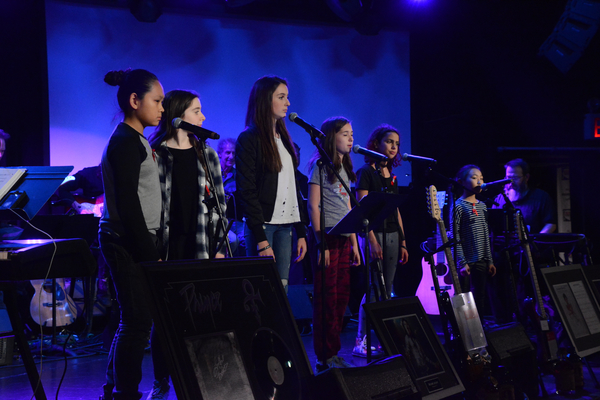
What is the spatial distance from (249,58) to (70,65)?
1.80m

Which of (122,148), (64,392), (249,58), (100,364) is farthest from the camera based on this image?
(249,58)

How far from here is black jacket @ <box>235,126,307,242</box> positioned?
276 cm

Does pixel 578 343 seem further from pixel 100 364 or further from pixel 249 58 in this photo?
pixel 249 58

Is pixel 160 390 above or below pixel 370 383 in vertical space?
below

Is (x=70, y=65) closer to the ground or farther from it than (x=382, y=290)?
farther from it

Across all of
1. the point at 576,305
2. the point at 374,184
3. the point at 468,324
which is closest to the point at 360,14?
the point at 374,184

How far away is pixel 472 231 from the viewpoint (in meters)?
4.67

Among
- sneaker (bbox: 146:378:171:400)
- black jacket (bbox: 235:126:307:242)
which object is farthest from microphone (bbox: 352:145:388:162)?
sneaker (bbox: 146:378:171:400)

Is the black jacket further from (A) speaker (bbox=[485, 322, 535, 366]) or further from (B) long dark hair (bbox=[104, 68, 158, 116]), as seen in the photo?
(A) speaker (bbox=[485, 322, 535, 366])

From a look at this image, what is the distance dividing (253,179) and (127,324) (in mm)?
1024

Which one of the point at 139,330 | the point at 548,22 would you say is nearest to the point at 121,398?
the point at 139,330

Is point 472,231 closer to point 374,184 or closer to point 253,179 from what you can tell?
point 374,184

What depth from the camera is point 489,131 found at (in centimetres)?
675

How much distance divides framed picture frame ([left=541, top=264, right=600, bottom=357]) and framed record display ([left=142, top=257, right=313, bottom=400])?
1.94 meters
